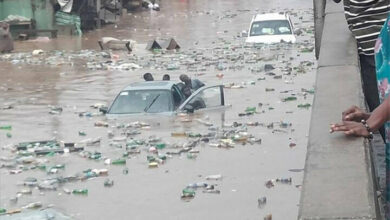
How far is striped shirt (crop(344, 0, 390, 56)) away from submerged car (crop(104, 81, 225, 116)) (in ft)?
44.0

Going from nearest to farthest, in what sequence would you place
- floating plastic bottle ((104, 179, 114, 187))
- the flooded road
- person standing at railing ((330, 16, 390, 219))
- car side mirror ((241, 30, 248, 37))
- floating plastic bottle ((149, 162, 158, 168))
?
person standing at railing ((330, 16, 390, 219)), the flooded road, floating plastic bottle ((104, 179, 114, 187)), floating plastic bottle ((149, 162, 158, 168)), car side mirror ((241, 30, 248, 37))

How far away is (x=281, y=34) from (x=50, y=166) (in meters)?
18.9

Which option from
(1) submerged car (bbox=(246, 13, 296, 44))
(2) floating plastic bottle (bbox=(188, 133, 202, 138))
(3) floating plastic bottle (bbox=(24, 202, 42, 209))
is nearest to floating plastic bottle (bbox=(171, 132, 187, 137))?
(2) floating plastic bottle (bbox=(188, 133, 202, 138))

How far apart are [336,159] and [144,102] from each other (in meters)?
15.2

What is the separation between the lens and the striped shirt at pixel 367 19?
15.2 feet

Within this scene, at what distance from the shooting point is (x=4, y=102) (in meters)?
23.3

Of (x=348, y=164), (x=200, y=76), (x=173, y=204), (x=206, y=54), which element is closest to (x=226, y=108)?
(x=200, y=76)

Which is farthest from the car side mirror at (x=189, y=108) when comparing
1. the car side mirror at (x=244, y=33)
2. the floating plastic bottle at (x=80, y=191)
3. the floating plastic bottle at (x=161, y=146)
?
the car side mirror at (x=244, y=33)

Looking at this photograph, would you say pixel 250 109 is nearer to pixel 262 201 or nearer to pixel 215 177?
pixel 215 177

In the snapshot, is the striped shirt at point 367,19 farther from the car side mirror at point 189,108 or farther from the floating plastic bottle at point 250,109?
the floating plastic bottle at point 250,109

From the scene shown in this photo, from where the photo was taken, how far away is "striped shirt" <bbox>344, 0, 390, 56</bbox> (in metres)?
4.64

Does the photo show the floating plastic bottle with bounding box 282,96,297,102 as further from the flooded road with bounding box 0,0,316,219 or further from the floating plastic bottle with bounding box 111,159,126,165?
the floating plastic bottle with bounding box 111,159,126,165

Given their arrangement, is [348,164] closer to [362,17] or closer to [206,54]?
[362,17]

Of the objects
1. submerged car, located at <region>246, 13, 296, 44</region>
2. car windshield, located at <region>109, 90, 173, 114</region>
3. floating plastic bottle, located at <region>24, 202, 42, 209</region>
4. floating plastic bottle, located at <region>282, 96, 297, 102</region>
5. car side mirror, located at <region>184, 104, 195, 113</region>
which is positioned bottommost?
floating plastic bottle, located at <region>24, 202, 42, 209</region>
